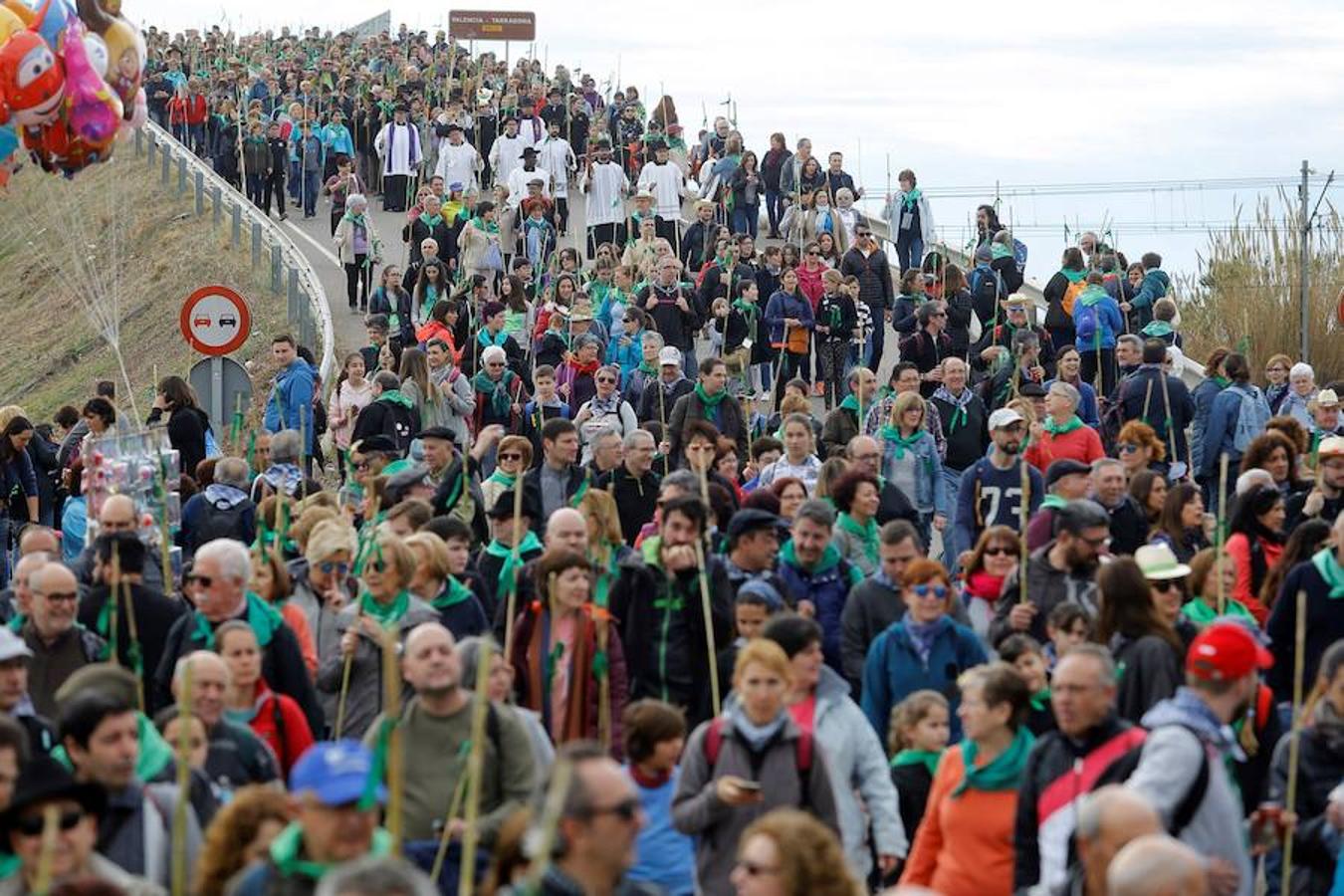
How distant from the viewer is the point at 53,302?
146 ft

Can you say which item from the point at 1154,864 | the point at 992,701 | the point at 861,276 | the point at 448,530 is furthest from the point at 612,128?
the point at 1154,864

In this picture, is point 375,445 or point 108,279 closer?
point 375,445

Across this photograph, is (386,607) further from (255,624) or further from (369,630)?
(255,624)

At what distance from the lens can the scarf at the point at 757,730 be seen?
9.23m

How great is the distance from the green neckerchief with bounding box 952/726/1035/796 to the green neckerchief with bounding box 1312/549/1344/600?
2626 millimetres

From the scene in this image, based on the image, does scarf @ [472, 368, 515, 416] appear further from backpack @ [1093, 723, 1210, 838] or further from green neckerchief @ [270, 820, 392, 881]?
green neckerchief @ [270, 820, 392, 881]

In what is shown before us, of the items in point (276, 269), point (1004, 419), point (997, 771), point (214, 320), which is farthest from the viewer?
point (276, 269)

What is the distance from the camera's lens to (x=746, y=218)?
33688 mm

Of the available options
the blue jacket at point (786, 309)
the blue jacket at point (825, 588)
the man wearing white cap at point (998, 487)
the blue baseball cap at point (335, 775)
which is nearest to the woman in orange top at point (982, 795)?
the blue baseball cap at point (335, 775)

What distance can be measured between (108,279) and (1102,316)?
21605mm

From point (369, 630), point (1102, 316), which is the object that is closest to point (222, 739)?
point (369, 630)

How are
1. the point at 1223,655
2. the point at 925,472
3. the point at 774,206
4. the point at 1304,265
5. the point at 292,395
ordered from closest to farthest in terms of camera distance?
the point at 1223,655
the point at 925,472
the point at 292,395
the point at 1304,265
the point at 774,206

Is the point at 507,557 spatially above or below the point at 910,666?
above

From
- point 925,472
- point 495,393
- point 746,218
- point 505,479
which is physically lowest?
point 925,472
